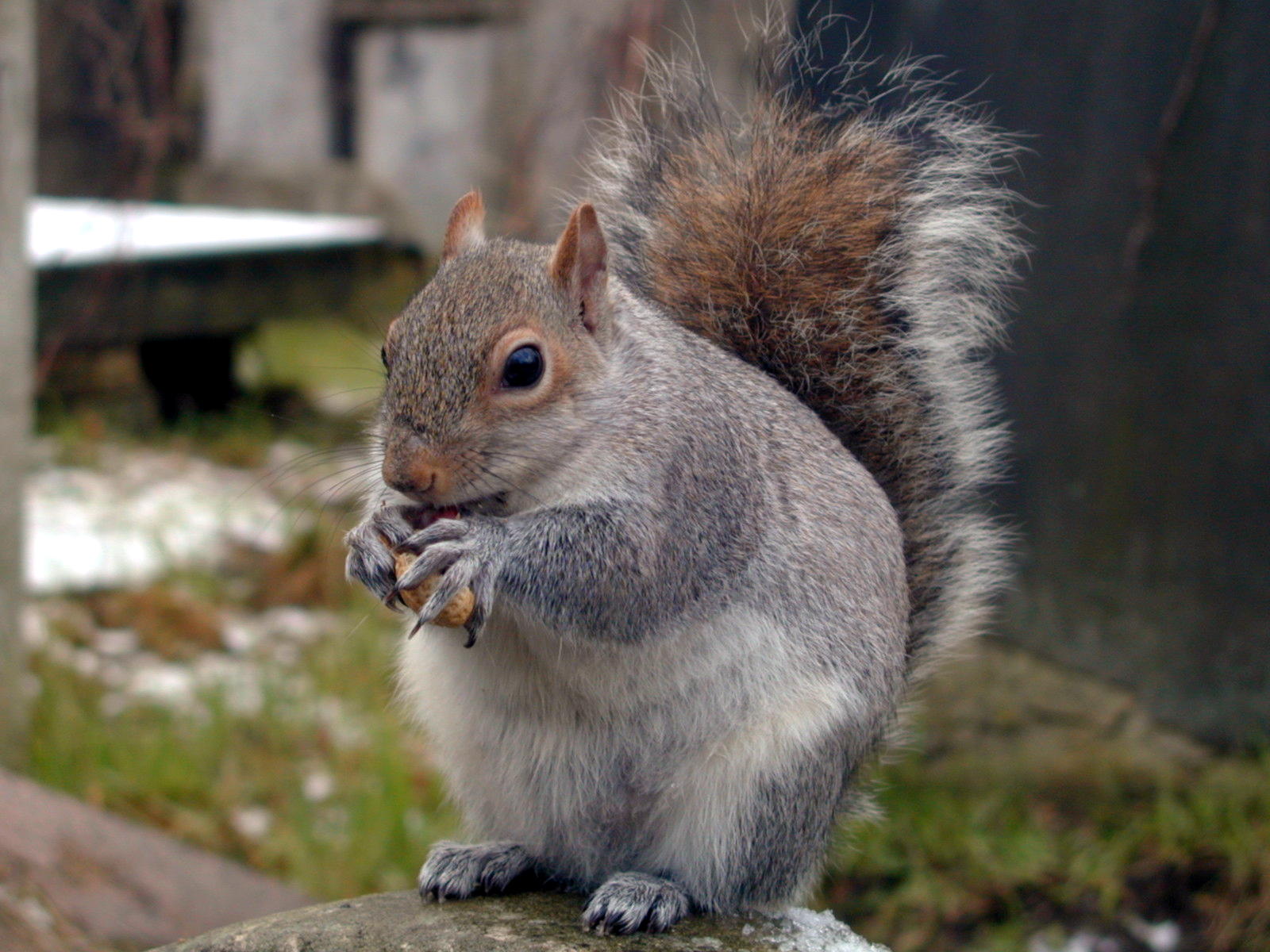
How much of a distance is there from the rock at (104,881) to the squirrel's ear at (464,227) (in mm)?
1073

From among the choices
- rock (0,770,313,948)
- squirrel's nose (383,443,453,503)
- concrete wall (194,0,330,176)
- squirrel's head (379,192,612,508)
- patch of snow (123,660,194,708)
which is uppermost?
concrete wall (194,0,330,176)

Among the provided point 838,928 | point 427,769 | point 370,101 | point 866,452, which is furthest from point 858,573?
point 370,101

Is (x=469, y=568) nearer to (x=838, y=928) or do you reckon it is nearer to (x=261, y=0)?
(x=838, y=928)

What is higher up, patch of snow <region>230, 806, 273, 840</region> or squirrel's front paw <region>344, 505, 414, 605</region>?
squirrel's front paw <region>344, 505, 414, 605</region>

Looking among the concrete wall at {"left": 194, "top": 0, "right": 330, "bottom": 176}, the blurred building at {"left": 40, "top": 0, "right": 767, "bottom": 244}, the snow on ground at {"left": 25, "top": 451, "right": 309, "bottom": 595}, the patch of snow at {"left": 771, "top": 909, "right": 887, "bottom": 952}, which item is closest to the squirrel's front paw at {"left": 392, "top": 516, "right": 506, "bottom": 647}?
the patch of snow at {"left": 771, "top": 909, "right": 887, "bottom": 952}

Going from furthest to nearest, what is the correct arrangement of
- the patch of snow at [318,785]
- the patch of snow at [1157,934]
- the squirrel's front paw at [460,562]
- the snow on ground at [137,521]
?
1. the snow on ground at [137,521]
2. the patch of snow at [318,785]
3. the patch of snow at [1157,934]
4. the squirrel's front paw at [460,562]

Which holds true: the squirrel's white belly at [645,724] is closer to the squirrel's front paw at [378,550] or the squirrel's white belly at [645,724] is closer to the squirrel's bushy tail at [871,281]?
the squirrel's front paw at [378,550]

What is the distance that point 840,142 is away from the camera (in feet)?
5.88

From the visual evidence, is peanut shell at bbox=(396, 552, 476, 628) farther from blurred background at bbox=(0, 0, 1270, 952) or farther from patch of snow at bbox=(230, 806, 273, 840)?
patch of snow at bbox=(230, 806, 273, 840)

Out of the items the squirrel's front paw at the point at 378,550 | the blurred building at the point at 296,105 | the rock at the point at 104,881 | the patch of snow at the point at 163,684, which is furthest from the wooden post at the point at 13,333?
the squirrel's front paw at the point at 378,550

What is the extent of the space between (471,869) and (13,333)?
1.59m

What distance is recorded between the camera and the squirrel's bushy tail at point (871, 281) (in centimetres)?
171

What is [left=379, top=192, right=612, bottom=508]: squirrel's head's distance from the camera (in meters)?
1.30

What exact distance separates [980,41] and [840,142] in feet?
3.90
